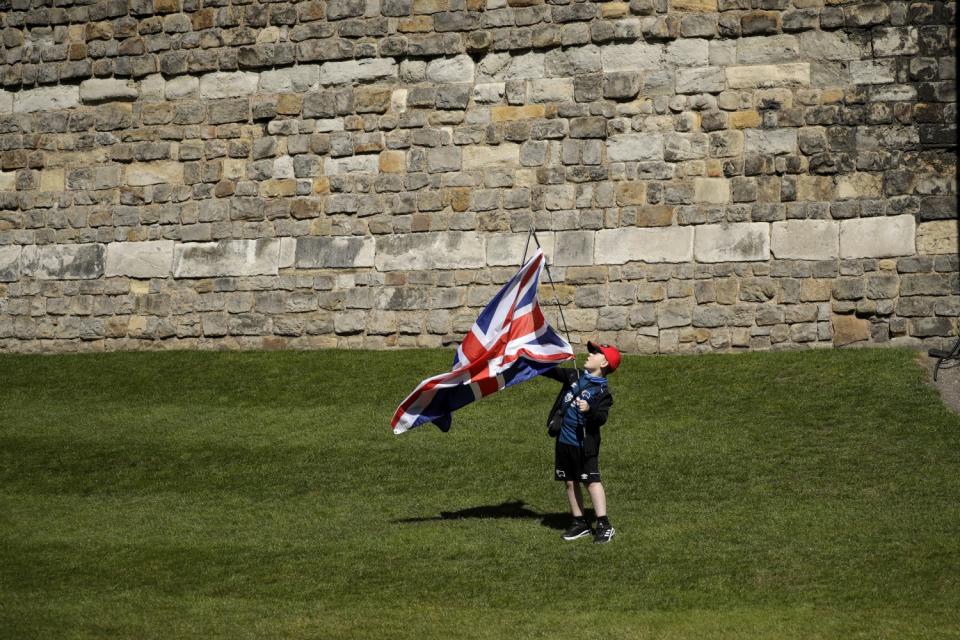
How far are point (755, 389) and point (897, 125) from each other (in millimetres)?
3547

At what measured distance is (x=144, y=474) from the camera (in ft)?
34.8

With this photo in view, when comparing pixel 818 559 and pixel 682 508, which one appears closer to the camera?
pixel 818 559

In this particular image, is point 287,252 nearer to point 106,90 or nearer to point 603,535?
point 106,90

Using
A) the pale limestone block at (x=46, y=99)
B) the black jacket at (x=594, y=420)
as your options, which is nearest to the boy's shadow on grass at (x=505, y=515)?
the black jacket at (x=594, y=420)

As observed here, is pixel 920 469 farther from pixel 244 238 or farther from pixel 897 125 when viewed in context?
pixel 244 238

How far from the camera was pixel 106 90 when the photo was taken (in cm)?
1634

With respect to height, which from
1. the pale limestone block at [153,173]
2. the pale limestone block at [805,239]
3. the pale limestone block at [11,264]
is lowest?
the pale limestone block at [11,264]

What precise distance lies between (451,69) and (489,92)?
0.54 metres

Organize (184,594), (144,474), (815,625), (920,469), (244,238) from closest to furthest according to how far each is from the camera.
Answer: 1. (815,625)
2. (184,594)
3. (920,469)
4. (144,474)
5. (244,238)

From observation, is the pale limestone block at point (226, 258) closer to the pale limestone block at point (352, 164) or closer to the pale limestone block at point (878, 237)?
the pale limestone block at point (352, 164)

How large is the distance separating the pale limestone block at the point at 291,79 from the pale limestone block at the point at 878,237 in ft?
21.0

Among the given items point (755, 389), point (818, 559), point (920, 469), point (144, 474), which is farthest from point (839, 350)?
point (144, 474)

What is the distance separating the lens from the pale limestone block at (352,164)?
1523 cm

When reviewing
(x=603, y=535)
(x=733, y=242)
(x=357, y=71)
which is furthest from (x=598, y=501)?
(x=357, y=71)
